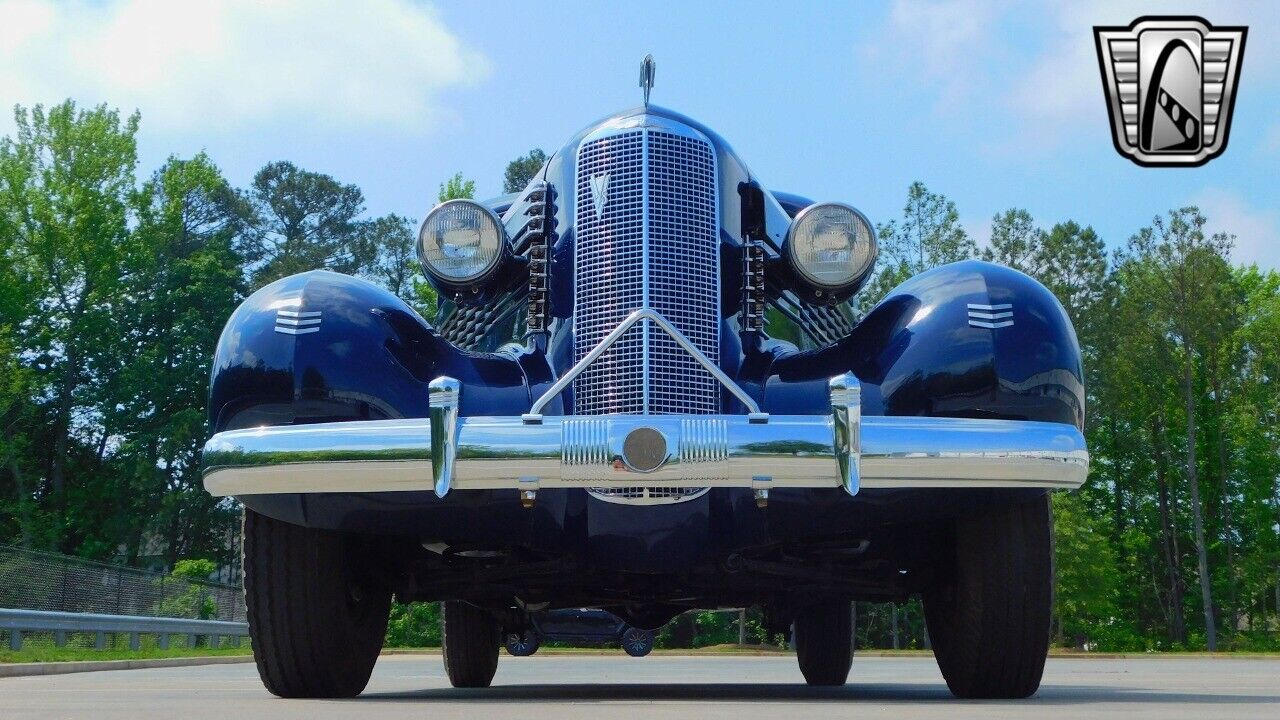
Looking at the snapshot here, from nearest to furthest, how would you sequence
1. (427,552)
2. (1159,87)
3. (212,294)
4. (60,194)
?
(427,552)
(1159,87)
(60,194)
(212,294)

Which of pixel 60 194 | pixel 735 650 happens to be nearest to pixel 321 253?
pixel 60 194

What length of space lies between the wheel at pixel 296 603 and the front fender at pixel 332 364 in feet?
1.58

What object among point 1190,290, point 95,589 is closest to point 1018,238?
point 1190,290

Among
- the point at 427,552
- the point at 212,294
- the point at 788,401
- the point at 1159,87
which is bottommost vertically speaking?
the point at 427,552

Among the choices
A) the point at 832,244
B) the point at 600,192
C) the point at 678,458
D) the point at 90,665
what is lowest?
the point at 90,665

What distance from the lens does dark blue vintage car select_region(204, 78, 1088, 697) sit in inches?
158

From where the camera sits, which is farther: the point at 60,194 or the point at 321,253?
the point at 321,253

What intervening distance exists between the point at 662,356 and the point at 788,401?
0.48m

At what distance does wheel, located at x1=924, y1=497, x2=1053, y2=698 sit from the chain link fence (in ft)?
59.2

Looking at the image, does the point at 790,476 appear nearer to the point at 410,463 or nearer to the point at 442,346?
the point at 410,463

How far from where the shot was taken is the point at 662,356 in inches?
184

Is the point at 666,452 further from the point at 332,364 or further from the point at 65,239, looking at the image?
the point at 65,239

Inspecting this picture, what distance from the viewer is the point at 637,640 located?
945 centimetres

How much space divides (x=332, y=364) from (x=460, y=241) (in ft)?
3.04
